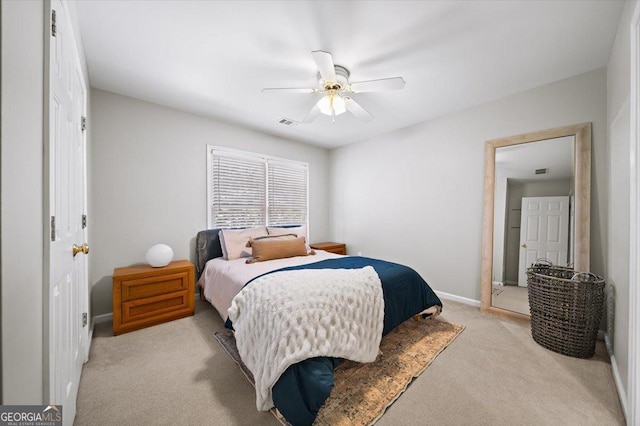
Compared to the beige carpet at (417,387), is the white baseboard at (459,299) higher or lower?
higher

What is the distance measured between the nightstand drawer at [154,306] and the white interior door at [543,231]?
3.97m

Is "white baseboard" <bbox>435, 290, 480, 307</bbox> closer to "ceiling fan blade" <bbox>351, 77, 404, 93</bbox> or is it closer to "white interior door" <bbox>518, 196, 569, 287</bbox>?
"white interior door" <bbox>518, 196, 569, 287</bbox>

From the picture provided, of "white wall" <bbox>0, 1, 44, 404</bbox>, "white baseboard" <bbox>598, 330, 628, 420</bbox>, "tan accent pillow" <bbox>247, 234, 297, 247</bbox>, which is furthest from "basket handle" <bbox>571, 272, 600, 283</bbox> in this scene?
"white wall" <bbox>0, 1, 44, 404</bbox>

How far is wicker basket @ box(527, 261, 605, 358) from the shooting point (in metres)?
2.01

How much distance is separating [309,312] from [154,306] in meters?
2.06

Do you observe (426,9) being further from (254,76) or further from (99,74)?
(99,74)

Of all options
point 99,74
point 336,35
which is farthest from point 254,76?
point 99,74

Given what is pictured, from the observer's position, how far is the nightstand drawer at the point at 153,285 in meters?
2.45

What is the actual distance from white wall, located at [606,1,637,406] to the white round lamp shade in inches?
156

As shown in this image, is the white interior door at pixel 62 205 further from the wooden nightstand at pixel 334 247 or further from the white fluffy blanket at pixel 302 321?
→ the wooden nightstand at pixel 334 247

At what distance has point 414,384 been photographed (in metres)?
1.72

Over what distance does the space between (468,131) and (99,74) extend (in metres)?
4.28

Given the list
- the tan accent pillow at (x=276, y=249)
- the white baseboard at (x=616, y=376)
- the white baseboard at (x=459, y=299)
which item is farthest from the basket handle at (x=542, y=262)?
the tan accent pillow at (x=276, y=249)

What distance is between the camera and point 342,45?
200cm
